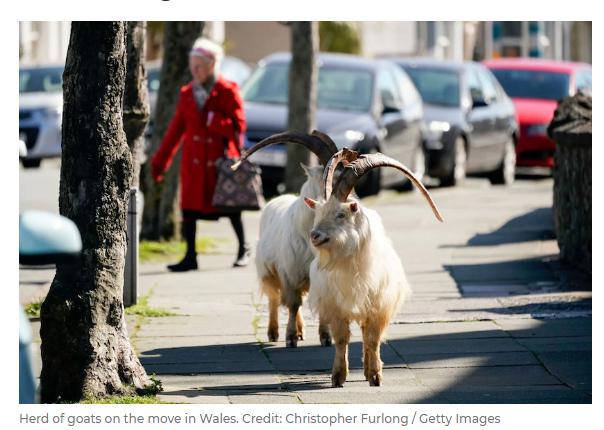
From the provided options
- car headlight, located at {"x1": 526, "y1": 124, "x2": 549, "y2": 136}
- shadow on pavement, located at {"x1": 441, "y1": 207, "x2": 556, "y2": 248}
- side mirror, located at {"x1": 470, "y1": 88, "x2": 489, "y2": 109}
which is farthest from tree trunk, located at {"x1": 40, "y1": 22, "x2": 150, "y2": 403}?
car headlight, located at {"x1": 526, "y1": 124, "x2": 549, "y2": 136}

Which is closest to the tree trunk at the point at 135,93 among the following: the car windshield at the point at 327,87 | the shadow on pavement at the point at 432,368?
the shadow on pavement at the point at 432,368

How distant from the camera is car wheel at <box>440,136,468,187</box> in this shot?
21906mm

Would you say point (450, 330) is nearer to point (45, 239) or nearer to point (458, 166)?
point (45, 239)

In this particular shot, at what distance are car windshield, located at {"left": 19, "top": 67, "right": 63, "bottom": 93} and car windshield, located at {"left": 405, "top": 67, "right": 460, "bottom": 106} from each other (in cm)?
665

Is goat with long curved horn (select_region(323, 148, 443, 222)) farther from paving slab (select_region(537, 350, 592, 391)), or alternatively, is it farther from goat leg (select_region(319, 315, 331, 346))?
goat leg (select_region(319, 315, 331, 346))

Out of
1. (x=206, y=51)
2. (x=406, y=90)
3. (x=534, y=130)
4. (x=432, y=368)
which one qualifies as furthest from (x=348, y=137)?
(x=432, y=368)

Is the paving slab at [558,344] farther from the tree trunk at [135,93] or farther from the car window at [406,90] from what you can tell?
the car window at [406,90]

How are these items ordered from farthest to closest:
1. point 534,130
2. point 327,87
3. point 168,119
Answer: point 534,130
point 327,87
point 168,119

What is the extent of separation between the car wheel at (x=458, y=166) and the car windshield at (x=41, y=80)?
300 inches

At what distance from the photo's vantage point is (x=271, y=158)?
1944 centimetres

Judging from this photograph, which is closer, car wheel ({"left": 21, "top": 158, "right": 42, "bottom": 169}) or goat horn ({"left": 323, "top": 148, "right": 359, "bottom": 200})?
goat horn ({"left": 323, "top": 148, "right": 359, "bottom": 200})

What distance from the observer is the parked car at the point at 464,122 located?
21859 mm

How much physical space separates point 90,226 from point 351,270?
1.69 m
